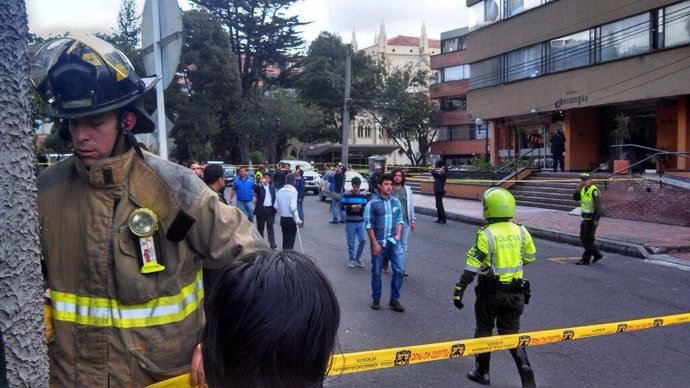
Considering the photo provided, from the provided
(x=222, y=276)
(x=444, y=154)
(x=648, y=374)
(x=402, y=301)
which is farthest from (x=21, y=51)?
(x=444, y=154)

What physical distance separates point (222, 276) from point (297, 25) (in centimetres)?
5277

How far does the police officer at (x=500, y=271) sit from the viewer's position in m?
4.83

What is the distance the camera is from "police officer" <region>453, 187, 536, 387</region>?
4832mm

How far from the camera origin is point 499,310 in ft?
16.1

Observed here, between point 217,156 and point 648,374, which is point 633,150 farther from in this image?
point 217,156

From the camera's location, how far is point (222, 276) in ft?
4.30

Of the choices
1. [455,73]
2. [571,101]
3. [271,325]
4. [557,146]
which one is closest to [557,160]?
[557,146]

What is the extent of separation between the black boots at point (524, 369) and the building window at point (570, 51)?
73.4ft

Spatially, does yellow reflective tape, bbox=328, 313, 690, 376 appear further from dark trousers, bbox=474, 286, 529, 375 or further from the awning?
the awning

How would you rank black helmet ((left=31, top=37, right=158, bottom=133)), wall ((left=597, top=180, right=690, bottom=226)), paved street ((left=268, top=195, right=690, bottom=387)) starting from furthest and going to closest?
wall ((left=597, top=180, right=690, bottom=226)) < paved street ((left=268, top=195, right=690, bottom=387)) < black helmet ((left=31, top=37, right=158, bottom=133))

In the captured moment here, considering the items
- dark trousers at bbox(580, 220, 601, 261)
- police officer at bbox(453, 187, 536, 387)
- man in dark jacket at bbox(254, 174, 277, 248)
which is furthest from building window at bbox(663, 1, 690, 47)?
police officer at bbox(453, 187, 536, 387)

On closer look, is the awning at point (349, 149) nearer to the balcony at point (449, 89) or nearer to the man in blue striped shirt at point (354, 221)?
the balcony at point (449, 89)

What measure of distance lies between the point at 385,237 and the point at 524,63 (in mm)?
23209

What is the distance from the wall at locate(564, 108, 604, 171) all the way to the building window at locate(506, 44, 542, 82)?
9.23ft
